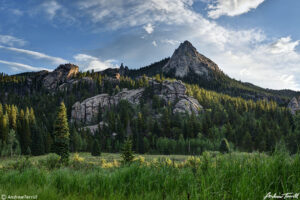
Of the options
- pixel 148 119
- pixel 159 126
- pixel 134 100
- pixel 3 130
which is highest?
pixel 134 100

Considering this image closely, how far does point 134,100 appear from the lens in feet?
505

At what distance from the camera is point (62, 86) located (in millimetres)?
191750

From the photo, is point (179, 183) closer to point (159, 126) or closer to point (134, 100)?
point (159, 126)

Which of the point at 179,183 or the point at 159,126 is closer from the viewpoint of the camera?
the point at 179,183

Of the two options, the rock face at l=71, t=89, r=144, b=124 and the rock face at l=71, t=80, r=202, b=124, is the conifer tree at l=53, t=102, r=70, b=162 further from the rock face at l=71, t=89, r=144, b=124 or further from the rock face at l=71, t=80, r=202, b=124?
the rock face at l=71, t=89, r=144, b=124

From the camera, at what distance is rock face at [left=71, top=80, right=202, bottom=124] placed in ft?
455

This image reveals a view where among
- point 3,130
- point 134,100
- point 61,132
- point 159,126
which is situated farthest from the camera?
point 134,100

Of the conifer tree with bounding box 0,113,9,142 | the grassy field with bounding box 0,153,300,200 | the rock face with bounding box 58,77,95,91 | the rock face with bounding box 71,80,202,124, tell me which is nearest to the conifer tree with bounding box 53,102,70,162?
the grassy field with bounding box 0,153,300,200

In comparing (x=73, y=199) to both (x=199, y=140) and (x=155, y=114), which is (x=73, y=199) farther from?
(x=155, y=114)

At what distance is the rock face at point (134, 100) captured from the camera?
5455 inches

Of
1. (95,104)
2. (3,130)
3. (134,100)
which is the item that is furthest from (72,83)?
(3,130)

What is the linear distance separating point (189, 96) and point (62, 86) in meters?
143

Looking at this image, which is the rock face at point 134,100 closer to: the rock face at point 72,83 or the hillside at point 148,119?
the hillside at point 148,119

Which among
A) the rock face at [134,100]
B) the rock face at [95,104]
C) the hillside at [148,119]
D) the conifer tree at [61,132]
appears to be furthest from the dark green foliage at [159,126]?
the rock face at [134,100]
